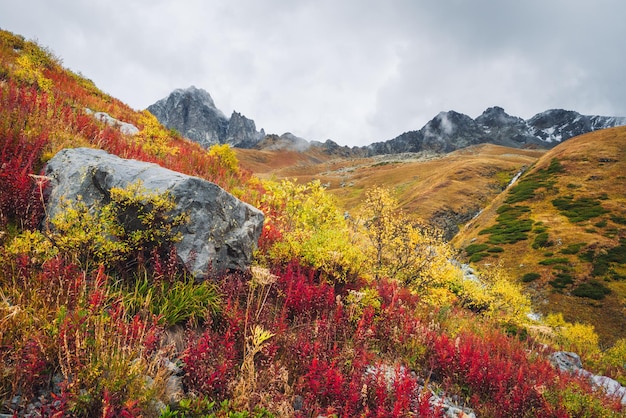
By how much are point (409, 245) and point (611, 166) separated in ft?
242

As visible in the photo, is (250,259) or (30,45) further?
(30,45)

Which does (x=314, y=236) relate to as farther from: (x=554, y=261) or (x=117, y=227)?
(x=554, y=261)

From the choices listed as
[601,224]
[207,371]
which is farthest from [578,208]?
[207,371]

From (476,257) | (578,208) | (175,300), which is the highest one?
(578,208)

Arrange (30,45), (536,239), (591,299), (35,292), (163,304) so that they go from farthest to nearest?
(536,239), (591,299), (30,45), (163,304), (35,292)

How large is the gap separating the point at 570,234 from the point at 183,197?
5449cm

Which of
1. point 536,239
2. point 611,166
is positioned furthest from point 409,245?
point 611,166

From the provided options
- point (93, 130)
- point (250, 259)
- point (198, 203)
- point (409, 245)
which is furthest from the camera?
point (409, 245)

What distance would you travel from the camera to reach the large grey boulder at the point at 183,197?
16.2ft

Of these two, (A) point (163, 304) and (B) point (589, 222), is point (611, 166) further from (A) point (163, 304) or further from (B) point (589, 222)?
(A) point (163, 304)

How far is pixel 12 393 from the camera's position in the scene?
98.4 inches

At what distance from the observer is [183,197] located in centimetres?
510

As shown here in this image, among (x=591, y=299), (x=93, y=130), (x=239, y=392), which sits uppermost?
(x=93, y=130)

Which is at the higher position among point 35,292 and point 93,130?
point 93,130
